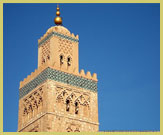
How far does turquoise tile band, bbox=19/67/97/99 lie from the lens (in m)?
35.0

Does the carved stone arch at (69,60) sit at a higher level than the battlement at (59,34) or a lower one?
lower

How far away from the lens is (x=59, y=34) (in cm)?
3697

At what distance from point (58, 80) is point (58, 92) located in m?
0.80

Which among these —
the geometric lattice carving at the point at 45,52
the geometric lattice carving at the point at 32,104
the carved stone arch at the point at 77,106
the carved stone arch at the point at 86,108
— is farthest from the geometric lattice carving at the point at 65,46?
the carved stone arch at the point at 86,108

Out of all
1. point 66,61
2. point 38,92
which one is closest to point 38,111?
point 38,92

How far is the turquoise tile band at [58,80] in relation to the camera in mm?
35000

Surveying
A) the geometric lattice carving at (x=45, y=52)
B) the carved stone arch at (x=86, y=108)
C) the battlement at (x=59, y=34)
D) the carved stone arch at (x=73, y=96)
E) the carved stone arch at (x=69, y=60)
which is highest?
the battlement at (x=59, y=34)

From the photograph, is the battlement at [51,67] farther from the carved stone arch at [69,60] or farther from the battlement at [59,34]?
the battlement at [59,34]

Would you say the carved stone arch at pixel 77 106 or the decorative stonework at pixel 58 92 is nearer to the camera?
the decorative stonework at pixel 58 92

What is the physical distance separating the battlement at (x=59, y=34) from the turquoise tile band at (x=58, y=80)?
2.89m

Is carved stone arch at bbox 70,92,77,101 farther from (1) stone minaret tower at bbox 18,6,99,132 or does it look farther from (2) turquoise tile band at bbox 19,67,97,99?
(2) turquoise tile band at bbox 19,67,97,99

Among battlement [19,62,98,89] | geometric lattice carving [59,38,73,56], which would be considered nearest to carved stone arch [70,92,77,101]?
battlement [19,62,98,89]

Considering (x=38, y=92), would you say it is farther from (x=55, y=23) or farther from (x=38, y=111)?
(x=55, y=23)

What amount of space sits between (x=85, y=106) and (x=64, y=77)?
93.8 inches
